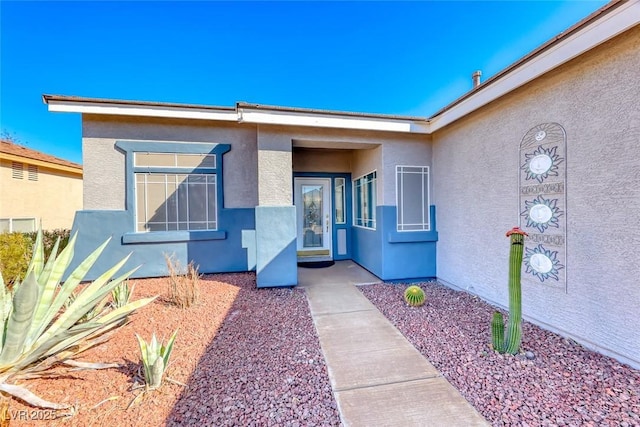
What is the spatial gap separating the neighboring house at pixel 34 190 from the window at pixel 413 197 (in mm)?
11428

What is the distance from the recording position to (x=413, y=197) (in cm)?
608

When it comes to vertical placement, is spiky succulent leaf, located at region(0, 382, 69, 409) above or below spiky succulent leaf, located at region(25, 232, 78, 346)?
below

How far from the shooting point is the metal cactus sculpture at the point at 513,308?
9.39 feet

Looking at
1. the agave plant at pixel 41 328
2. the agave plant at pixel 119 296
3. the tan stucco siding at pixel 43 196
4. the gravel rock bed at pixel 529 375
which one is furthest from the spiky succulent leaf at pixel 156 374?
the tan stucco siding at pixel 43 196

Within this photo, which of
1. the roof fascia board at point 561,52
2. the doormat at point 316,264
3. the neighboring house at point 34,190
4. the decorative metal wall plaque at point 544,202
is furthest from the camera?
the neighboring house at point 34,190

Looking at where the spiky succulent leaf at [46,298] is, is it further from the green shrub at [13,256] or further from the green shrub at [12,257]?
the green shrub at [12,257]

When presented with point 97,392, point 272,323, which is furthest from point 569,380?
point 97,392

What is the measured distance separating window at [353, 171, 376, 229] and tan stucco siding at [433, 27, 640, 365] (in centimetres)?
258

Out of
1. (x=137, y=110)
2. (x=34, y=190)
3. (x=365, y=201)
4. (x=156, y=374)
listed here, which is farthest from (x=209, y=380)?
(x=34, y=190)

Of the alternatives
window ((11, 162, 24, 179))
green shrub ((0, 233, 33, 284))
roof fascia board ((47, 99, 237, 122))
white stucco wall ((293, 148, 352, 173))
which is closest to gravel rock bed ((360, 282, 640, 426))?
white stucco wall ((293, 148, 352, 173))

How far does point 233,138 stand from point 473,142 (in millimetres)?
5498

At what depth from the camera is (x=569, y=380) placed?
251 centimetres

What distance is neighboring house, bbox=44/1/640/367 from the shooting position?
2846 mm

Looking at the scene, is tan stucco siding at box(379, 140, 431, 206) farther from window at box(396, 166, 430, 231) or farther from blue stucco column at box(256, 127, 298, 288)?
blue stucco column at box(256, 127, 298, 288)
